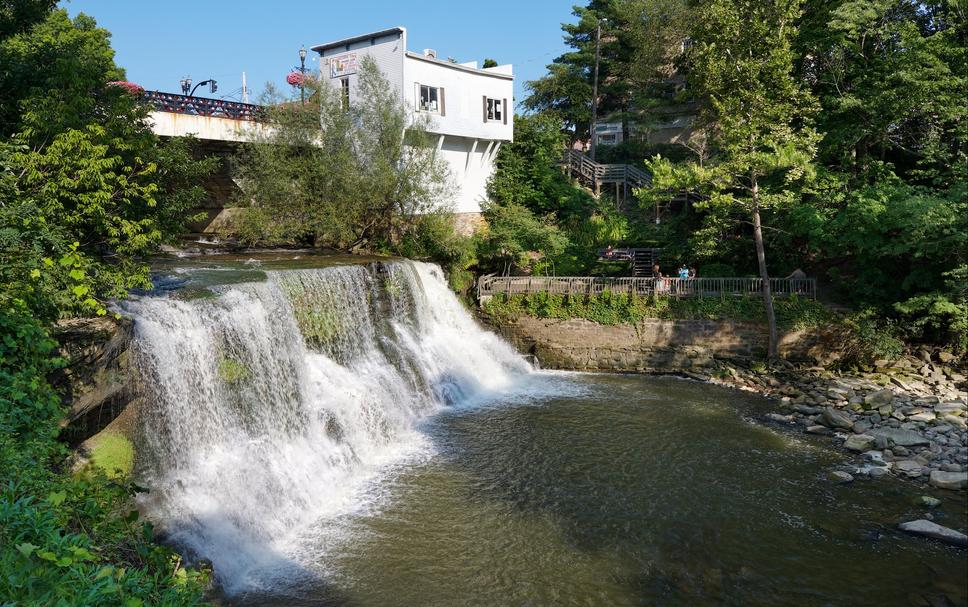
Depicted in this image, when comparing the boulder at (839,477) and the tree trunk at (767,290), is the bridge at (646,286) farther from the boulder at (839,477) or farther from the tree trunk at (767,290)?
the boulder at (839,477)

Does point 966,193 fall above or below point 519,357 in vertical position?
above

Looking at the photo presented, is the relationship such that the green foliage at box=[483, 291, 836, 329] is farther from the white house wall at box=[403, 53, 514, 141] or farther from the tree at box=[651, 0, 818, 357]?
the white house wall at box=[403, 53, 514, 141]

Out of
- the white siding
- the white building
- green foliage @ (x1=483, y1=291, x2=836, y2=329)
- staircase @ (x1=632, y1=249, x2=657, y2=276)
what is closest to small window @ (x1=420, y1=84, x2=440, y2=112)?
the white building

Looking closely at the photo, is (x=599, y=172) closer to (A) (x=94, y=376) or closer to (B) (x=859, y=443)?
(B) (x=859, y=443)

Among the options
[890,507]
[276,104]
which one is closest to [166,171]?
[276,104]

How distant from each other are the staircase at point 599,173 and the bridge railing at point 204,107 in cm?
1710

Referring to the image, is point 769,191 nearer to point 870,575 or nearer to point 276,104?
point 870,575

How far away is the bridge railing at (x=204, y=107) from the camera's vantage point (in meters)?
22.0

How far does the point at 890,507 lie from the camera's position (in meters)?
12.2

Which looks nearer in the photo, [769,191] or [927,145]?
[927,145]

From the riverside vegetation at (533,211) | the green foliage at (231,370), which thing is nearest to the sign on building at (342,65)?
the riverside vegetation at (533,211)

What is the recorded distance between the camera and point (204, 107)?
23.3 metres

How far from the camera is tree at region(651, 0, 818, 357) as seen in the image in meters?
20.5

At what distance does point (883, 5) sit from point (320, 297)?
2037 centimetres
